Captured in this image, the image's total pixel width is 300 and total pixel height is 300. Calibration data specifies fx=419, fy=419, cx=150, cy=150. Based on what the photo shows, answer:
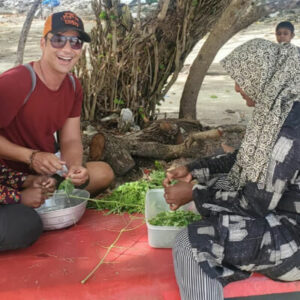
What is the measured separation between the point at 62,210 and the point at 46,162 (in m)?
0.35

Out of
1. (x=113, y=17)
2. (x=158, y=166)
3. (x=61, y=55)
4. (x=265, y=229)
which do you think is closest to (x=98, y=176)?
(x=61, y=55)

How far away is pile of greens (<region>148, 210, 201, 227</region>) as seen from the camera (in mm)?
2535

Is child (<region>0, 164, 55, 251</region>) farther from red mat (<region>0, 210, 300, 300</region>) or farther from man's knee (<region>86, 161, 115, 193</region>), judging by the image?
man's knee (<region>86, 161, 115, 193</region>)

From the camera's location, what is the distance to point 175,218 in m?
2.62

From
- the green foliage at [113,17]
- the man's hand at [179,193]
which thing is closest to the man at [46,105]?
the man's hand at [179,193]

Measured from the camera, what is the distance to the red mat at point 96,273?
2.10m

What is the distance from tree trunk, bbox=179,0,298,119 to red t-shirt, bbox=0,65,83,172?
9.63 ft

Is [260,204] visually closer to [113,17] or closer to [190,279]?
[190,279]

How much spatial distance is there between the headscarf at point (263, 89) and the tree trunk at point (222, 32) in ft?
11.3

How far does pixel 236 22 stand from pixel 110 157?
253 cm

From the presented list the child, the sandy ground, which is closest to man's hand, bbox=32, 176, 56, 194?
the child

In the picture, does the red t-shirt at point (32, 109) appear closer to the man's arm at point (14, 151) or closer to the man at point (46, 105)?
the man at point (46, 105)

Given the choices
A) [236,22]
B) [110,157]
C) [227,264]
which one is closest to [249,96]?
[227,264]

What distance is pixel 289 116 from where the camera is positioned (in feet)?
6.06
